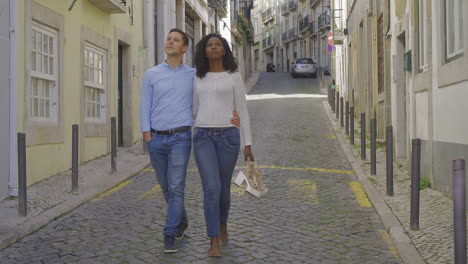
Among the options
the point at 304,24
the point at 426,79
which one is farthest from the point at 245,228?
the point at 304,24

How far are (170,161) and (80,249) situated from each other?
115cm

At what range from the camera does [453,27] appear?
6984 millimetres

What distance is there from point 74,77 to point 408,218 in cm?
657

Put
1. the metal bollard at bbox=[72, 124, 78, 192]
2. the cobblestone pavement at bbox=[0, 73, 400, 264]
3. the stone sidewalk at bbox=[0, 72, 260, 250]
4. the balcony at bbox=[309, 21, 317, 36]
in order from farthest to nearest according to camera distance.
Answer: the balcony at bbox=[309, 21, 317, 36], the metal bollard at bbox=[72, 124, 78, 192], the stone sidewalk at bbox=[0, 72, 260, 250], the cobblestone pavement at bbox=[0, 73, 400, 264]

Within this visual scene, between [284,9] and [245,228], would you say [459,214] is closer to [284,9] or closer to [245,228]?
[245,228]

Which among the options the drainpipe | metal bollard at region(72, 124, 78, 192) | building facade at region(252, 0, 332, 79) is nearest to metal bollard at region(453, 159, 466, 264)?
metal bollard at region(72, 124, 78, 192)

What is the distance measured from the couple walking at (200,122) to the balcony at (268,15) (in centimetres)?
6603

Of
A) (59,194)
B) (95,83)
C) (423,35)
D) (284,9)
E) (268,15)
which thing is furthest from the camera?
(268,15)

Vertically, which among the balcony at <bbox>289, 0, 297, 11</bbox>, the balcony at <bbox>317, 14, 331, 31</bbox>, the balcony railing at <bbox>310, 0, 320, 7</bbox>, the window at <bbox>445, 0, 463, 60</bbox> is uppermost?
the balcony at <bbox>289, 0, 297, 11</bbox>

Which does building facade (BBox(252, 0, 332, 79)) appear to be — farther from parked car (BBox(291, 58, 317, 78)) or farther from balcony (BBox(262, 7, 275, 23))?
parked car (BBox(291, 58, 317, 78))

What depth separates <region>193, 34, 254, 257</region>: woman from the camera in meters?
4.58

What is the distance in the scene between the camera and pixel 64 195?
7.50m

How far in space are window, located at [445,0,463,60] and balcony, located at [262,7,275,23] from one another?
63.3 meters

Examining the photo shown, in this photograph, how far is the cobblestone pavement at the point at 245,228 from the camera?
4.80 m
